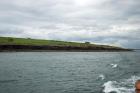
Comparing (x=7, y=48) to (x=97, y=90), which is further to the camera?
(x=7, y=48)

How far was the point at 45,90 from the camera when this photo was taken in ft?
98.9

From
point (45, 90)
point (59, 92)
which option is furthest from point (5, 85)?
point (59, 92)

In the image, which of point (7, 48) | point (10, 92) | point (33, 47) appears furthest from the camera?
point (33, 47)

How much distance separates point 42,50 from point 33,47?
394 inches

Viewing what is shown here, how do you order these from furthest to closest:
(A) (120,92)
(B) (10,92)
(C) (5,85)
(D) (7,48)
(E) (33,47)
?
(E) (33,47)
(D) (7,48)
(C) (5,85)
(B) (10,92)
(A) (120,92)

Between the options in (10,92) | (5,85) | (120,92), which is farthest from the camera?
(5,85)

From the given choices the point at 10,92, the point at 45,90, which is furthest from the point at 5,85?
the point at 45,90

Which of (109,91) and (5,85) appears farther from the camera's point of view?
(5,85)

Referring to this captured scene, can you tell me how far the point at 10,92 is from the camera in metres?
28.7

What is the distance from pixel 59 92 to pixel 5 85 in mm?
9335

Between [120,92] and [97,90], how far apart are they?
4140mm

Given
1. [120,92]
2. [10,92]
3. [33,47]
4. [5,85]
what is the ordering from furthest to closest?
[33,47]
[5,85]
[10,92]
[120,92]

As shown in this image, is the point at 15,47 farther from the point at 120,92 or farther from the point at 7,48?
the point at 120,92

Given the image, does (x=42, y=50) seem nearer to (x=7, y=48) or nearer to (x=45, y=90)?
(x=7, y=48)
